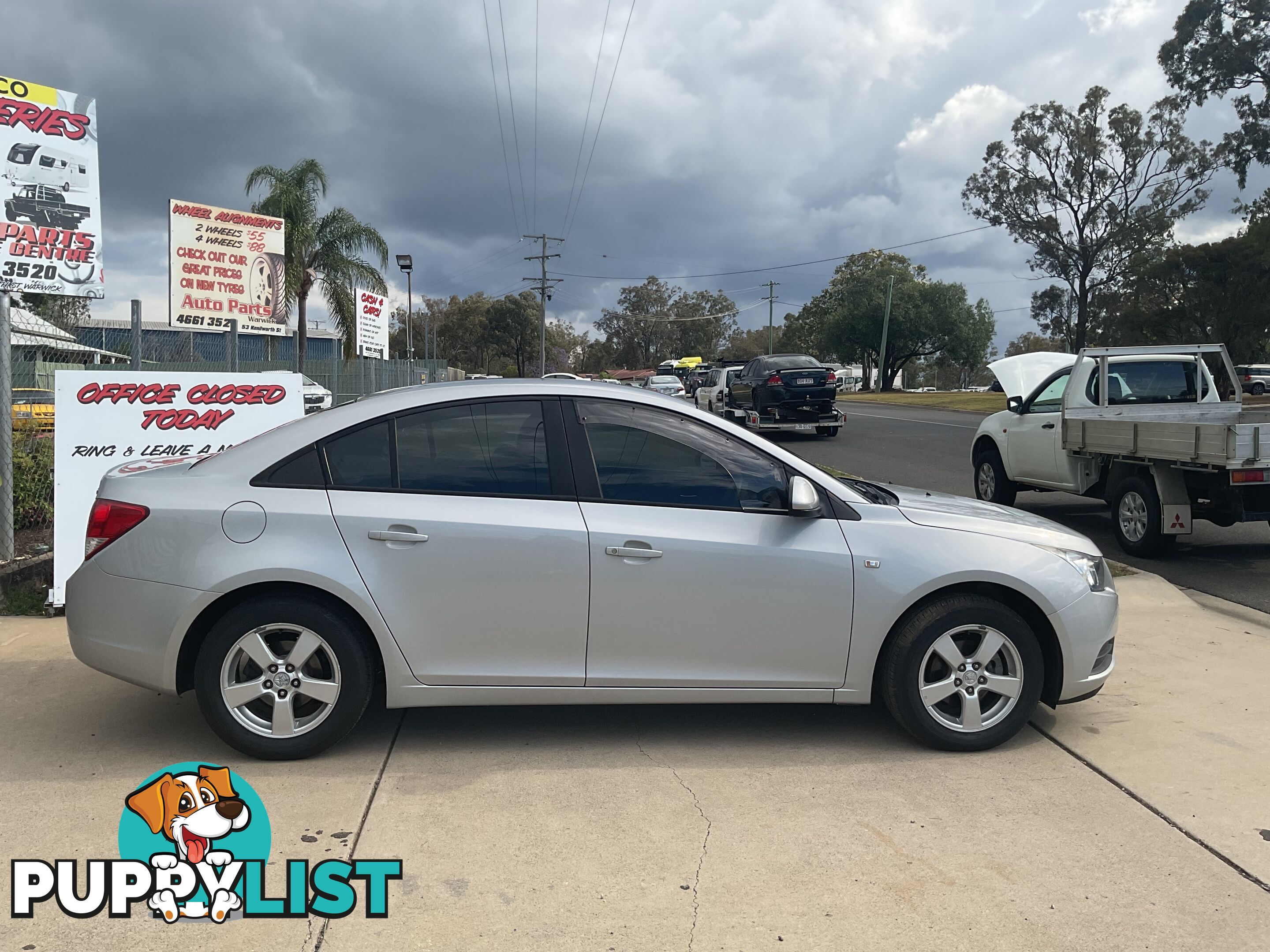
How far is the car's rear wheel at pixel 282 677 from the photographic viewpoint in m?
4.08

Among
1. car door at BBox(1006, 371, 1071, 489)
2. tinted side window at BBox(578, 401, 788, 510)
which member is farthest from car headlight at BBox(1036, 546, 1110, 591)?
car door at BBox(1006, 371, 1071, 489)

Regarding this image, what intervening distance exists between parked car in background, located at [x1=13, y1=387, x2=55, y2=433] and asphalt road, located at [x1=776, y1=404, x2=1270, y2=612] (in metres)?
7.80

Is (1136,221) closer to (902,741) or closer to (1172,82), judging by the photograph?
(1172,82)

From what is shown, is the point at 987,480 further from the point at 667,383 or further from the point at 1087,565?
the point at 667,383

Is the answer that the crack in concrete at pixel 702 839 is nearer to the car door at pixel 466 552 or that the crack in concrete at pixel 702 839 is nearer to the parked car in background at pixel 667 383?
the car door at pixel 466 552

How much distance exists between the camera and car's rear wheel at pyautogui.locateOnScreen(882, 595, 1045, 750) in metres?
4.29

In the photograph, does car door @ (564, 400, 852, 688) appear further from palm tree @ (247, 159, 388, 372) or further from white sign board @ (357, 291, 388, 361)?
palm tree @ (247, 159, 388, 372)

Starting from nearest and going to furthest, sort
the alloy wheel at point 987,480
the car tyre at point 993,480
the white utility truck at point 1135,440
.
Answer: the white utility truck at point 1135,440
the car tyre at point 993,480
the alloy wheel at point 987,480

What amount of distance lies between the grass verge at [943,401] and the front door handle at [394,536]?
2917cm

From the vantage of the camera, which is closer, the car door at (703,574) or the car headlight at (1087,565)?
the car door at (703,574)

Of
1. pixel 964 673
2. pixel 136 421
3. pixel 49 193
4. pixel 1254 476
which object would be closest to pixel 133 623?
pixel 136 421

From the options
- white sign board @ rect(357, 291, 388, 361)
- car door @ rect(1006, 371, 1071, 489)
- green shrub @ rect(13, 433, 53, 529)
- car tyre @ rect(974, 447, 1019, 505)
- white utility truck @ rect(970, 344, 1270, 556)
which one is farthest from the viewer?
white sign board @ rect(357, 291, 388, 361)

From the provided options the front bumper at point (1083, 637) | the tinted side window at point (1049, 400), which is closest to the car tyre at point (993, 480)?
the tinted side window at point (1049, 400)

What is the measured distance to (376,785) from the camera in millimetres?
4020
